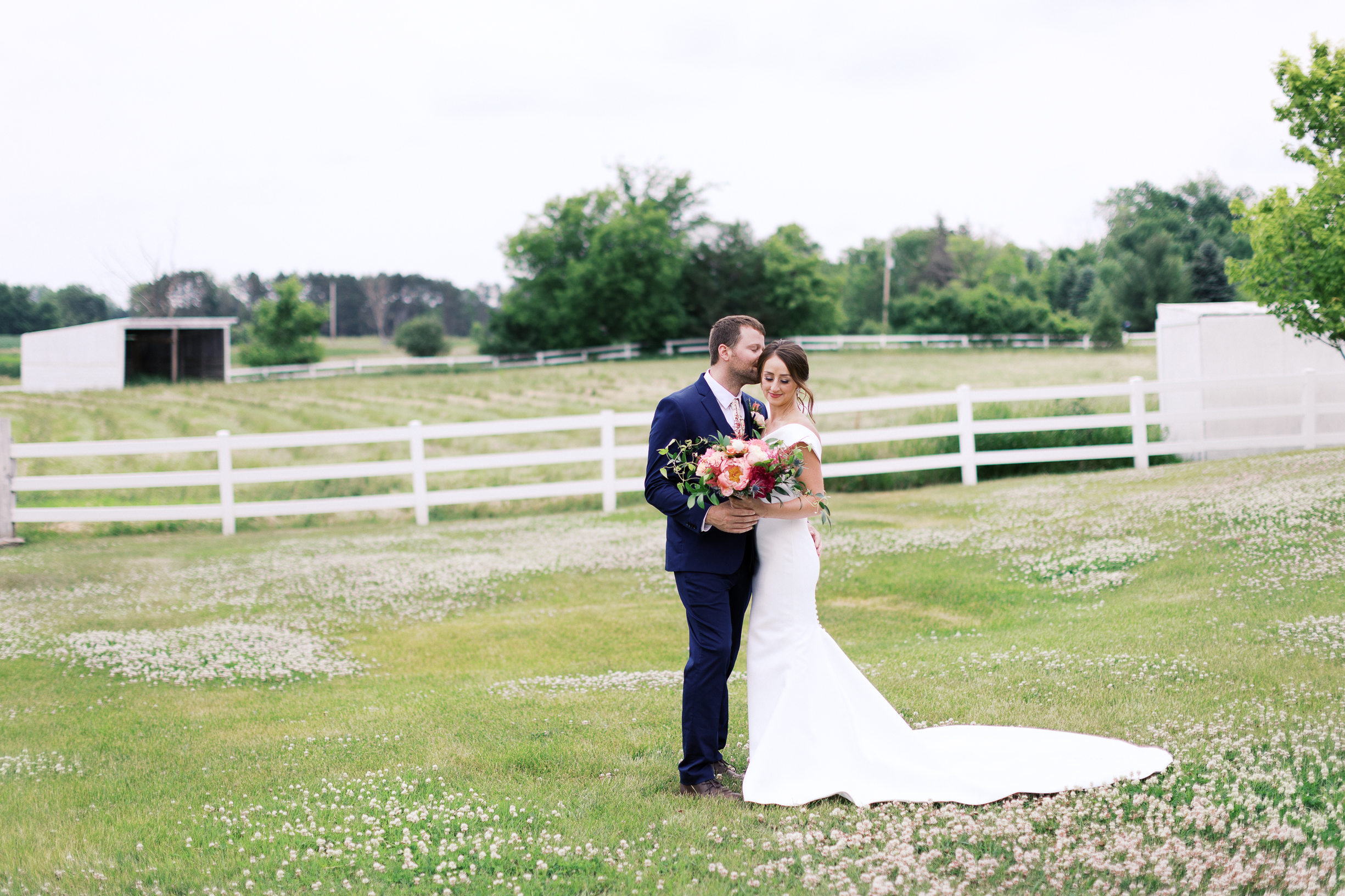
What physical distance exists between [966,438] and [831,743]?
11902 millimetres

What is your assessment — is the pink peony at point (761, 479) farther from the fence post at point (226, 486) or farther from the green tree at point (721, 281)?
the green tree at point (721, 281)

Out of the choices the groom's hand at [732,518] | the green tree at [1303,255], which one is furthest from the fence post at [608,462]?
the groom's hand at [732,518]

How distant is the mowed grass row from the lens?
715 inches

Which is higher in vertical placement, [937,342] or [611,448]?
[937,342]

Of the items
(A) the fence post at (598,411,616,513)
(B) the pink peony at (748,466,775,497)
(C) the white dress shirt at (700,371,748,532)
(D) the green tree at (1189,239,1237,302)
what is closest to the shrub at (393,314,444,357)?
(A) the fence post at (598,411,616,513)

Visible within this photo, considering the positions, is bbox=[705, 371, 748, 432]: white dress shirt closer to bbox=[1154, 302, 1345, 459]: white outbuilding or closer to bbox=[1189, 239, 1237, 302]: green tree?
bbox=[1154, 302, 1345, 459]: white outbuilding

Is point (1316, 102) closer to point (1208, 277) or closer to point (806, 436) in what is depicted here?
point (806, 436)

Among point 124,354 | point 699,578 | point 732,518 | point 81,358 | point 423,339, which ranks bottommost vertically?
point 699,578

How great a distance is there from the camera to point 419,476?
1547 centimetres

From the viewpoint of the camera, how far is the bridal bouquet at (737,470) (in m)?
4.43

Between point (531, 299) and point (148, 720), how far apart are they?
56.8m

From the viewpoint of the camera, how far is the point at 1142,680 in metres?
6.24

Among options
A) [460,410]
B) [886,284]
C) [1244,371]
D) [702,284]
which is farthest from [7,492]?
[886,284]

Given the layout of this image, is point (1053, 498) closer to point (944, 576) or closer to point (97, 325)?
point (944, 576)
